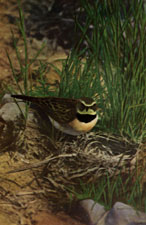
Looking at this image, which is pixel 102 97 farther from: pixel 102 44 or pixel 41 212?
pixel 41 212

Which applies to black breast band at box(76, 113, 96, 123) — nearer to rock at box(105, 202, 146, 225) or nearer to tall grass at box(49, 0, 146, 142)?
tall grass at box(49, 0, 146, 142)

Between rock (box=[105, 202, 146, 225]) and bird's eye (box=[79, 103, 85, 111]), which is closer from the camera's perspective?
rock (box=[105, 202, 146, 225])

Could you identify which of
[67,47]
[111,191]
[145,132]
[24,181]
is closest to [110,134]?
[145,132]

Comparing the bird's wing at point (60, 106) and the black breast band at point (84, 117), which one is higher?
the bird's wing at point (60, 106)

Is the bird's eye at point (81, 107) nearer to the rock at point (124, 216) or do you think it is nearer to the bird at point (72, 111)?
the bird at point (72, 111)

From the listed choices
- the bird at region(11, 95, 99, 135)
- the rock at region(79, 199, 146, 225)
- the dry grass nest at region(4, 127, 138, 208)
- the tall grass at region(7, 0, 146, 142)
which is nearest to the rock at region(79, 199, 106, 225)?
the rock at region(79, 199, 146, 225)

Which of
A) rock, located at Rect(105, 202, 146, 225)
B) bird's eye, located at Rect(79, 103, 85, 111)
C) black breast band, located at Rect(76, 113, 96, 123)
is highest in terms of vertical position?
bird's eye, located at Rect(79, 103, 85, 111)

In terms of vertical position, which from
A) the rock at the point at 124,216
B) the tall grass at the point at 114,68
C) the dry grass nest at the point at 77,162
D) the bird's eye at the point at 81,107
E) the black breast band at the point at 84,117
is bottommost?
the rock at the point at 124,216

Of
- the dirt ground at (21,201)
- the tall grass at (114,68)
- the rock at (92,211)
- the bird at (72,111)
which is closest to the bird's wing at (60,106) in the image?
the bird at (72,111)

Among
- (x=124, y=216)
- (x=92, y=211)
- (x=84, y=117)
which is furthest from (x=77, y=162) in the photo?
(x=124, y=216)

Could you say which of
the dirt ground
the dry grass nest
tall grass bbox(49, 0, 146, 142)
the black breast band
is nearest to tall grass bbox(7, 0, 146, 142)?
tall grass bbox(49, 0, 146, 142)

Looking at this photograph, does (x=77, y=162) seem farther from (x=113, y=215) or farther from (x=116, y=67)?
(x=116, y=67)

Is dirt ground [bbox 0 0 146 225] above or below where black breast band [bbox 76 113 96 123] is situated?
below

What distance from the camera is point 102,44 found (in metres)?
2.49
